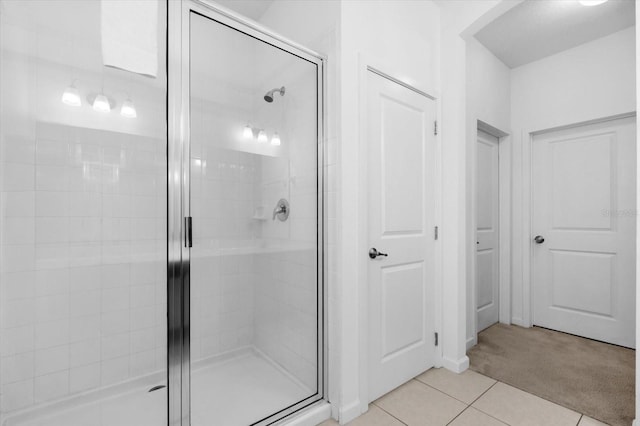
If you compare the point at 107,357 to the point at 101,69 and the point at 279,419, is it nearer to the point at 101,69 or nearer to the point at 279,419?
the point at 279,419

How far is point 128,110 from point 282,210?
0.95m

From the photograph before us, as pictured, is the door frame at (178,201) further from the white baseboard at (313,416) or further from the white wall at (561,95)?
the white wall at (561,95)

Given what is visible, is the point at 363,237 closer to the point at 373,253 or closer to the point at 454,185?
the point at 373,253

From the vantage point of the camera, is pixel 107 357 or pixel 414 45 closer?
pixel 107 357

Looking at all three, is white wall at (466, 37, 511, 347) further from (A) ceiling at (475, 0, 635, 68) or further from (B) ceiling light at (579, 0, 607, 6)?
(B) ceiling light at (579, 0, 607, 6)

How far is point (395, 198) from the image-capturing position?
196cm

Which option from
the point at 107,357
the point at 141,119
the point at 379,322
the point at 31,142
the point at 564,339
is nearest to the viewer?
the point at 31,142

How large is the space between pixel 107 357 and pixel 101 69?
1.50m

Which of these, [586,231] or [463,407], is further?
[586,231]

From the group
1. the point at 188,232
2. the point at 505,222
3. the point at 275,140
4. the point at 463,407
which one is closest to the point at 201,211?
the point at 188,232

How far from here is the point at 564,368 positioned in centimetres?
223

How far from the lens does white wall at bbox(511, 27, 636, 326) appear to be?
2.57 m

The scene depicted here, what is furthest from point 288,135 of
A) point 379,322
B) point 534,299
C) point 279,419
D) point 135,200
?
point 534,299

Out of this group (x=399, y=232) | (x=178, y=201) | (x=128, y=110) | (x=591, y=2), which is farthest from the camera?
(x=591, y=2)
